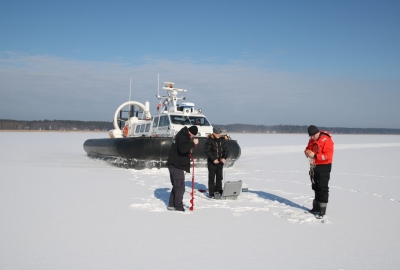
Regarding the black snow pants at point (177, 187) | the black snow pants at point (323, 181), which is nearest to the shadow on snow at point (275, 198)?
the black snow pants at point (323, 181)

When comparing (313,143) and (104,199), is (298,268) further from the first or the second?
(104,199)

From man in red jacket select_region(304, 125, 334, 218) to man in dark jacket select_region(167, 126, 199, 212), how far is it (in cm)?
131

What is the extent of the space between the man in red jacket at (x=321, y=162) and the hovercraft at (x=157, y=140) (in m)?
3.53

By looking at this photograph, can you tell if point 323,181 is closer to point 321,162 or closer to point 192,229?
point 321,162

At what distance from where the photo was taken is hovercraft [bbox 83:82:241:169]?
848 centimetres

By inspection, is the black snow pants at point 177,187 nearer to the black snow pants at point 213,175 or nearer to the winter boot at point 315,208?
the black snow pants at point 213,175

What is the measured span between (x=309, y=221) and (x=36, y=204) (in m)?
3.21

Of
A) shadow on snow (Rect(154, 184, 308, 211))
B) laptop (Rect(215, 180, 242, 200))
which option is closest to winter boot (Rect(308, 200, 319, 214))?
shadow on snow (Rect(154, 184, 308, 211))

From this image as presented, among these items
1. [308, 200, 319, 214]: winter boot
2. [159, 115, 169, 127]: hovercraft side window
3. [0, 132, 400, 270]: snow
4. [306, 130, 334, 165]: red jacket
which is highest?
[159, 115, 169, 127]: hovercraft side window

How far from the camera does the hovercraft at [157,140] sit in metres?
8.48

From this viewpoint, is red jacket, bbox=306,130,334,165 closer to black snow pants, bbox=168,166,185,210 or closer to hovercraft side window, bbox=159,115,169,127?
black snow pants, bbox=168,166,185,210

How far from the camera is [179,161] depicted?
443cm

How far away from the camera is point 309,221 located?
396cm

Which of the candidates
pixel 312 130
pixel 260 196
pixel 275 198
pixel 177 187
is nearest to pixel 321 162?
pixel 312 130
